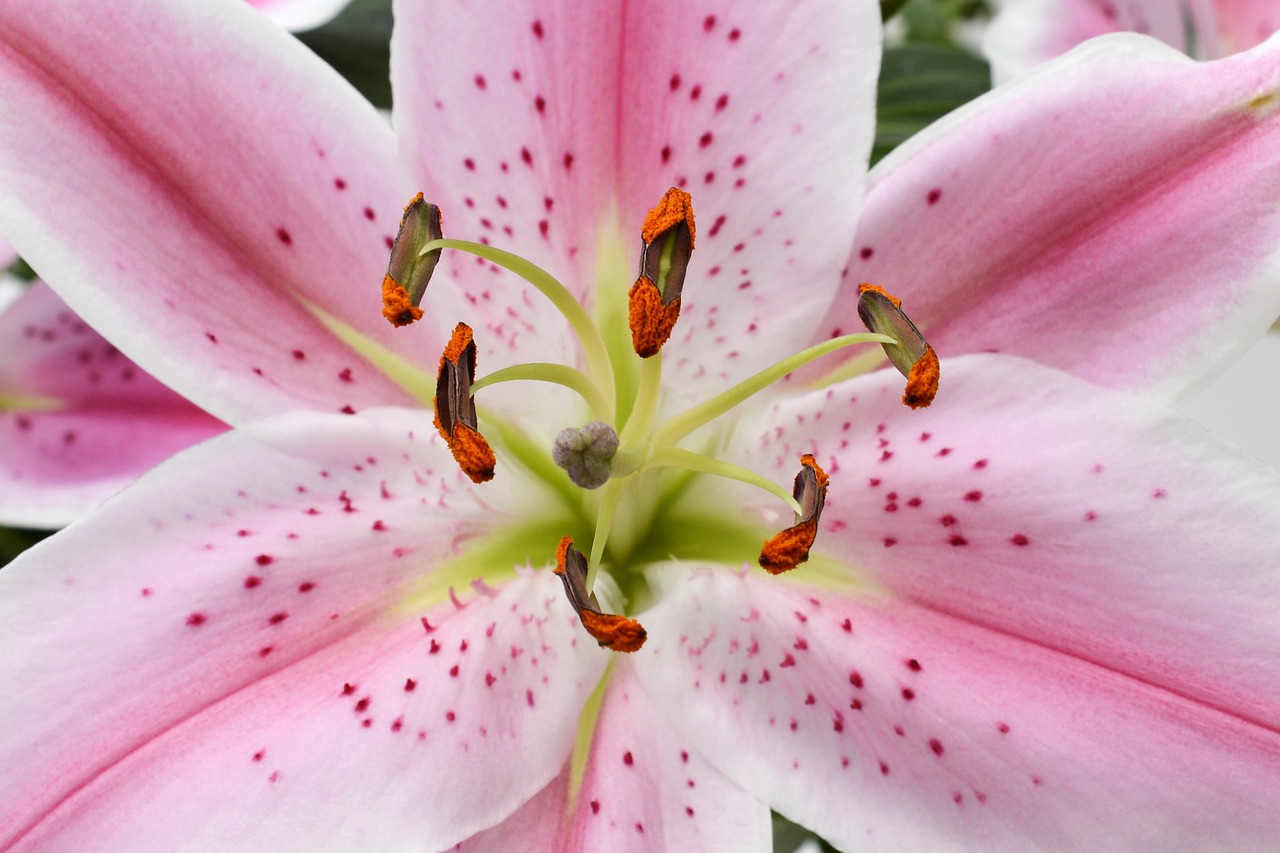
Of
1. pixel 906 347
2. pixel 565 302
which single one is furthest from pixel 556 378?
pixel 906 347

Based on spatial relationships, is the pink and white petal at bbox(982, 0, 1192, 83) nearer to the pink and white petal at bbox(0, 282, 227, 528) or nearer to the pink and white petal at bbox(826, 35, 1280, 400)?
the pink and white petal at bbox(826, 35, 1280, 400)

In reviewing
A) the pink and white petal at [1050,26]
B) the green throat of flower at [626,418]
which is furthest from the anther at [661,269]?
the pink and white petal at [1050,26]

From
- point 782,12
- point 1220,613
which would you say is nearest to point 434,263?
point 782,12

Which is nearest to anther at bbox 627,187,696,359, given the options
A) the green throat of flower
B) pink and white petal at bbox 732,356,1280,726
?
the green throat of flower

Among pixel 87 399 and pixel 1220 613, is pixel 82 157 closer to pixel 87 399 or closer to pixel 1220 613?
pixel 87 399

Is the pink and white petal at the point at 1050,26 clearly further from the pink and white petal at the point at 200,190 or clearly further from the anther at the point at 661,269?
the pink and white petal at the point at 200,190
